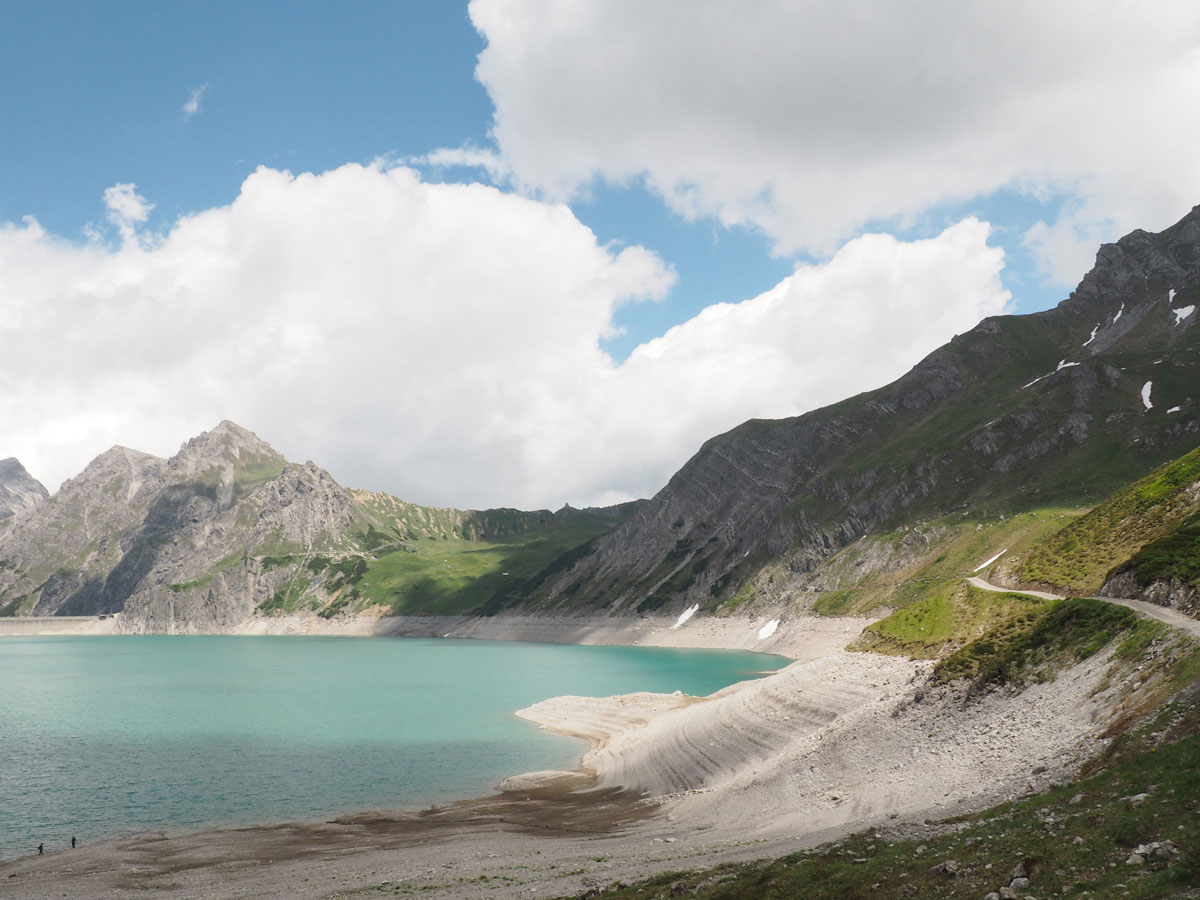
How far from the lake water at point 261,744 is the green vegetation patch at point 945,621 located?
34.0 meters

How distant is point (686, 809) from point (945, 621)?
1443 inches

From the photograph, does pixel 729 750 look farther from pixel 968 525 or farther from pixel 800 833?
pixel 968 525

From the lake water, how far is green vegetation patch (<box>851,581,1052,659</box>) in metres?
34.0

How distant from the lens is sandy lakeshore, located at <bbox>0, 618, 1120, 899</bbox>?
1393 inches

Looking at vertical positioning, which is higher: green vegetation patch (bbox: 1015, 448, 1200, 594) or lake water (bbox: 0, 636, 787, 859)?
green vegetation patch (bbox: 1015, 448, 1200, 594)

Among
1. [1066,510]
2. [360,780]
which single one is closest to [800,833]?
[360,780]

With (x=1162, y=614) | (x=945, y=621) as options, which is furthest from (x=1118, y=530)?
(x=1162, y=614)

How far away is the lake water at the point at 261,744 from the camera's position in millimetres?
57688

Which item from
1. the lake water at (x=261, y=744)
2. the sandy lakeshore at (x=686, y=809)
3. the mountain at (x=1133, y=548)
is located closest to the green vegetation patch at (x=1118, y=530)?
the mountain at (x=1133, y=548)

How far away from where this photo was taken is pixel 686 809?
51.0m

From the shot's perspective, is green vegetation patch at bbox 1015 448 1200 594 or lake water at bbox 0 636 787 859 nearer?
lake water at bbox 0 636 787 859

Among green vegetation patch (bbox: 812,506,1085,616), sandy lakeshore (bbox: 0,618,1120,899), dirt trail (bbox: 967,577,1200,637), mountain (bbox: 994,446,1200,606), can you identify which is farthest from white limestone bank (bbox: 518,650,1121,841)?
green vegetation patch (bbox: 812,506,1085,616)

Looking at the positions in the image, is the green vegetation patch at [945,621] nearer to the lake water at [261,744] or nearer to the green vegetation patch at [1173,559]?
the green vegetation patch at [1173,559]

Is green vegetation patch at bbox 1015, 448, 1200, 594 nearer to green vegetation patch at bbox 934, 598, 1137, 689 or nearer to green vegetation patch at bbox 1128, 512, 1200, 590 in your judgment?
green vegetation patch at bbox 1128, 512, 1200, 590
